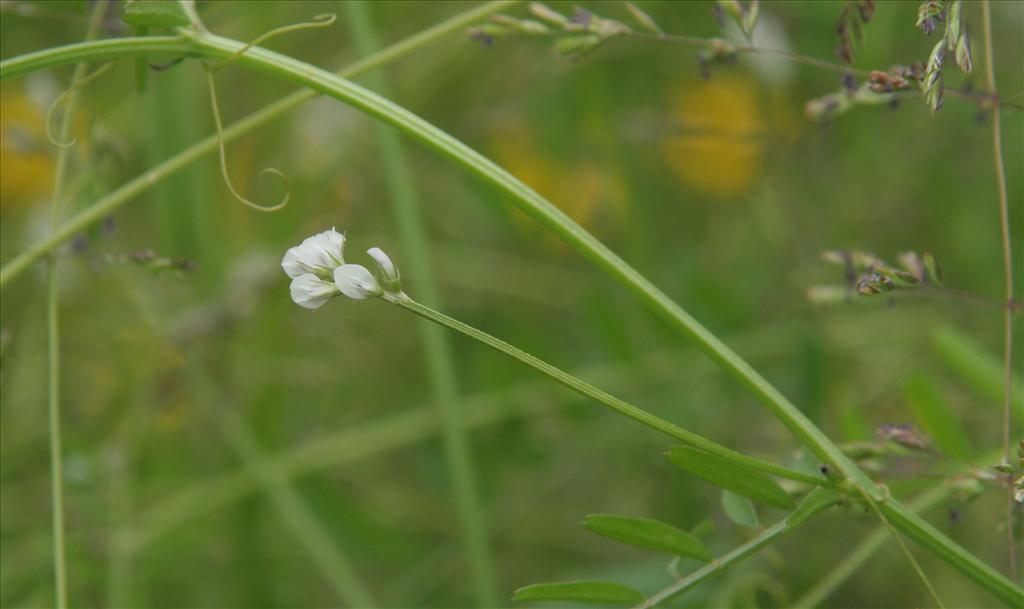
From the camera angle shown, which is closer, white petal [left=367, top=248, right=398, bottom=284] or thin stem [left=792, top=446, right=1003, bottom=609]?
white petal [left=367, top=248, right=398, bottom=284]

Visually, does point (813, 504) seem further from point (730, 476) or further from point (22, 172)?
point (22, 172)

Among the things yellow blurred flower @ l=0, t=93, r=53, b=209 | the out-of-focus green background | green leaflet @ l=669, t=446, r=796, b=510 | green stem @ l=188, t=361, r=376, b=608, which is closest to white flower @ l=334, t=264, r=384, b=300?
green leaflet @ l=669, t=446, r=796, b=510

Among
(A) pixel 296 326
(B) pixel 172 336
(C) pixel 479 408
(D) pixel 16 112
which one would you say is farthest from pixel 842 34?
(D) pixel 16 112

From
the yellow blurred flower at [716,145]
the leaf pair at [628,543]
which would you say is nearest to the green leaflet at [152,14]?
the leaf pair at [628,543]

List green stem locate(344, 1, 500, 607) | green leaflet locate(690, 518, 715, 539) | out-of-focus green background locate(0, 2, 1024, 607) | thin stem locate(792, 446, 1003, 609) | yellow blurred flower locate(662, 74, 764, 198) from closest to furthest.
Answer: green leaflet locate(690, 518, 715, 539) < thin stem locate(792, 446, 1003, 609) < green stem locate(344, 1, 500, 607) < out-of-focus green background locate(0, 2, 1024, 607) < yellow blurred flower locate(662, 74, 764, 198)

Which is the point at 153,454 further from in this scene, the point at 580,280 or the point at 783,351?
the point at 783,351

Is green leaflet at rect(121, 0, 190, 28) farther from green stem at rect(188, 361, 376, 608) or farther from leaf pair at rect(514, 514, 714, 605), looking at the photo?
green stem at rect(188, 361, 376, 608)
